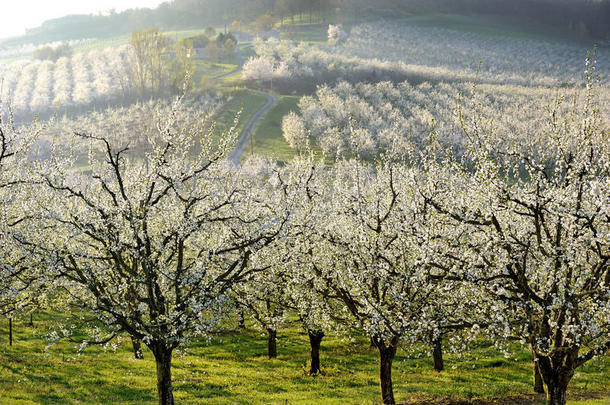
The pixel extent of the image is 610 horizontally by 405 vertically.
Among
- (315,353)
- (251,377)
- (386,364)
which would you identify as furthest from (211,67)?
(386,364)

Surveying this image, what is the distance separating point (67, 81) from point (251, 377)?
17526cm

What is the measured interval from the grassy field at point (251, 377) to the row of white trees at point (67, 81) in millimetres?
129586

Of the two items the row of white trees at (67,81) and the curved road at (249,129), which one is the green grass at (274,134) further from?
the row of white trees at (67,81)

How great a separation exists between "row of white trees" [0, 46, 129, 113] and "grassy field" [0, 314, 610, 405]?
12959 cm

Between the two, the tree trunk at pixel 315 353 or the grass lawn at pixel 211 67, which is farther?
the grass lawn at pixel 211 67

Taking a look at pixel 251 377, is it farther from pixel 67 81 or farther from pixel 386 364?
pixel 67 81

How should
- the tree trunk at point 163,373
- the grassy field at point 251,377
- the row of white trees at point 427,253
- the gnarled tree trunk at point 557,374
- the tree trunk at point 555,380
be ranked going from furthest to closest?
the grassy field at point 251,377, the tree trunk at point 163,373, the tree trunk at point 555,380, the gnarled tree trunk at point 557,374, the row of white trees at point 427,253

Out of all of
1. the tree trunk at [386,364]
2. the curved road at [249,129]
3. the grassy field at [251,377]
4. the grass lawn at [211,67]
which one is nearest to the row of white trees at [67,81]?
the grass lawn at [211,67]

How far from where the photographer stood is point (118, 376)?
76.4ft

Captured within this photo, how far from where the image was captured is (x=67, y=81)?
538 feet

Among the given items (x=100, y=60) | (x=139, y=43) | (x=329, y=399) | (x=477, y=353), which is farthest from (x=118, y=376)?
(x=100, y=60)

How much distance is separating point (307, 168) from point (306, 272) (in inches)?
281

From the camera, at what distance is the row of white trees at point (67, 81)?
144750mm

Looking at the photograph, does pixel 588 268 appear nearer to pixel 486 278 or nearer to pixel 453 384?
pixel 486 278
